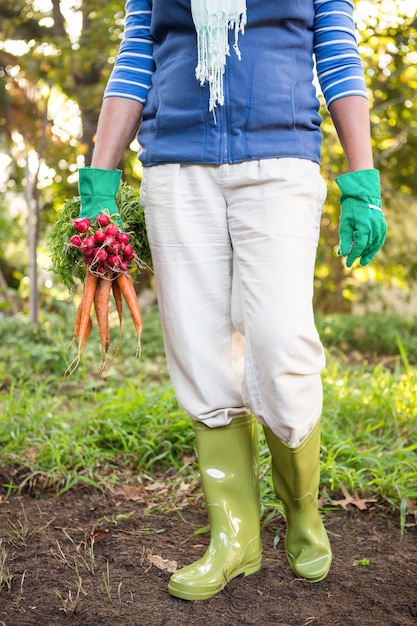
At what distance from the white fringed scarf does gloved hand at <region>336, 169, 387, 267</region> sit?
39cm

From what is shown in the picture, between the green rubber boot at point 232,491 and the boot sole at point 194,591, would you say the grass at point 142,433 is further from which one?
the boot sole at point 194,591

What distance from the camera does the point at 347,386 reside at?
3402mm

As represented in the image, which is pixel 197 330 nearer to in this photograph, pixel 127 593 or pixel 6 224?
pixel 127 593

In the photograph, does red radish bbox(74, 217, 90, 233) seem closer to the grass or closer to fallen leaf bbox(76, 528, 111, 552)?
fallen leaf bbox(76, 528, 111, 552)

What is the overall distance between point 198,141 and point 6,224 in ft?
26.9

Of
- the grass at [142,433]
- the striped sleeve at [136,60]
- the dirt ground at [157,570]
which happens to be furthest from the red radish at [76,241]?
the grass at [142,433]

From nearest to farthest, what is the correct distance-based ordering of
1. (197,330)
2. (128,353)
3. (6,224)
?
(197,330) → (128,353) → (6,224)

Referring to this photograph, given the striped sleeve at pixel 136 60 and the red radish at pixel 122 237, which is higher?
the striped sleeve at pixel 136 60

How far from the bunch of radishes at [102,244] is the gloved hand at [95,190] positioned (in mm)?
51

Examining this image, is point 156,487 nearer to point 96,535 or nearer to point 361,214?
point 96,535

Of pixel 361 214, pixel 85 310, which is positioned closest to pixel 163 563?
pixel 85 310

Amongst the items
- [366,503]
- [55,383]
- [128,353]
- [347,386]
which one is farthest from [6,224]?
[366,503]

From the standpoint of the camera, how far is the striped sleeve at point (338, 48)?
5.80 ft

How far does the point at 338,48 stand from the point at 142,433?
1730 millimetres
